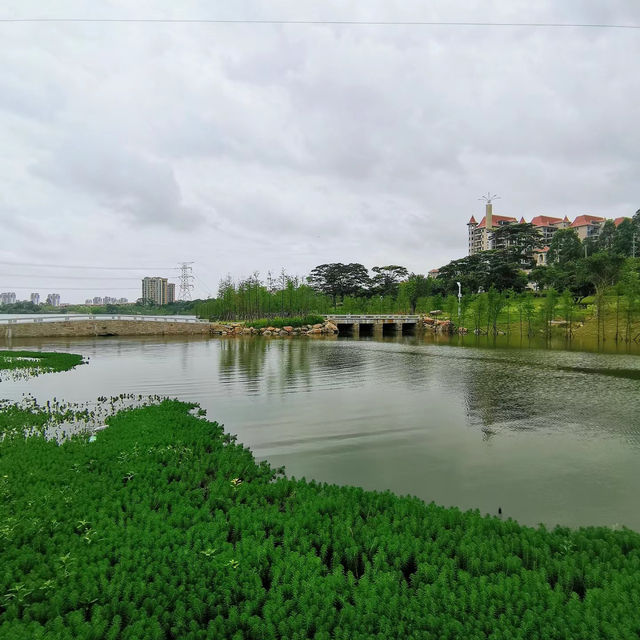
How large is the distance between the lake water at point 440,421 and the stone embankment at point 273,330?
30549 millimetres

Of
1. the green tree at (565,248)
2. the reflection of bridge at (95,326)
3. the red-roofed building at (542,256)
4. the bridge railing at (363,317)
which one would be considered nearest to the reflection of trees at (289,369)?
the reflection of bridge at (95,326)

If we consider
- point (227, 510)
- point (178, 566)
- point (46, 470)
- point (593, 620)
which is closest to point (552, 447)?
point (593, 620)

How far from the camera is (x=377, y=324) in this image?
6450 centimetres

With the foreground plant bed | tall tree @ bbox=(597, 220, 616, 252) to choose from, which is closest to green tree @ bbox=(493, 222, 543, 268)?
tall tree @ bbox=(597, 220, 616, 252)

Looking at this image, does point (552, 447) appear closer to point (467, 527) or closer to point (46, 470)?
point (467, 527)

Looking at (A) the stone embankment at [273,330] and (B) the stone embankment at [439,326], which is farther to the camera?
(B) the stone embankment at [439,326]

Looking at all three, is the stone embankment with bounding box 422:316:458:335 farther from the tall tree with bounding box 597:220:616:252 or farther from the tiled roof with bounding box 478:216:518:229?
the tiled roof with bounding box 478:216:518:229

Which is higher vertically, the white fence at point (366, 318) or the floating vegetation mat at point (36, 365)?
the white fence at point (366, 318)

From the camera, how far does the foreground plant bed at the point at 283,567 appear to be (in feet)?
11.3

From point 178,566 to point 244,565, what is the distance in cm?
66

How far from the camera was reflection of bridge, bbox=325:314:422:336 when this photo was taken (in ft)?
201

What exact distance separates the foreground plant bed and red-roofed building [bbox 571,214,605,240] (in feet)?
401

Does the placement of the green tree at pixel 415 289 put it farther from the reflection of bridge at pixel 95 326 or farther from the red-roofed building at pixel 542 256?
the reflection of bridge at pixel 95 326

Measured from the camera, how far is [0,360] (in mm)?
23422
